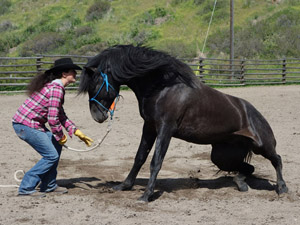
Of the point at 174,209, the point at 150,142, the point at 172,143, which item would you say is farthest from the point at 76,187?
the point at 172,143

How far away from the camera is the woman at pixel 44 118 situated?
15.6 feet

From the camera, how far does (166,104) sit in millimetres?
4879

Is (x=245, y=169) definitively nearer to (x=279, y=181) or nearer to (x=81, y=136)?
(x=279, y=181)

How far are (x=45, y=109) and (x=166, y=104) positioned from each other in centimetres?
132

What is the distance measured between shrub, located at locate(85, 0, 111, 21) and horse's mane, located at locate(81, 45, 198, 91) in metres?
33.4

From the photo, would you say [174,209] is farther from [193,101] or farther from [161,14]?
[161,14]

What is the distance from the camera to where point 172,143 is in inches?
326

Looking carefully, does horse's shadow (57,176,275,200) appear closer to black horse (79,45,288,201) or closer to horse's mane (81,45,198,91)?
black horse (79,45,288,201)

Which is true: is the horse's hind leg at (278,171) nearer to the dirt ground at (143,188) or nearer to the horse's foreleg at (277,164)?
the horse's foreleg at (277,164)

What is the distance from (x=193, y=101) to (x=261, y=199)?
135 cm

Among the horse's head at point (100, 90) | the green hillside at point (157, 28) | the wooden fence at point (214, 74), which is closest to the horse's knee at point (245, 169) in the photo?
the horse's head at point (100, 90)

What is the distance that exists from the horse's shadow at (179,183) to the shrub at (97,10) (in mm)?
32835

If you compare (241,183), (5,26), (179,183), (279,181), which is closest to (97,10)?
(5,26)

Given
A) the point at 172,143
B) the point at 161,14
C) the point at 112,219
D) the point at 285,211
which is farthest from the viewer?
the point at 161,14
